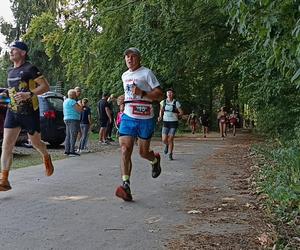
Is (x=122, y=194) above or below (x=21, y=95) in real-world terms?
below

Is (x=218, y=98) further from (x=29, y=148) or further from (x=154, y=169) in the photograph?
(x=154, y=169)

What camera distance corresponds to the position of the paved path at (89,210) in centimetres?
479

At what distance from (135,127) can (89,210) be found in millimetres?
1398

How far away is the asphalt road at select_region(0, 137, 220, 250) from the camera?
15.7 feet

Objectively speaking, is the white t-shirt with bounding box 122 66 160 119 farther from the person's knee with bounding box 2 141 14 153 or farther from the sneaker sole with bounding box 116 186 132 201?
the person's knee with bounding box 2 141 14 153

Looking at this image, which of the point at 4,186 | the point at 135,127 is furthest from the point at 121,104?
the point at 4,186

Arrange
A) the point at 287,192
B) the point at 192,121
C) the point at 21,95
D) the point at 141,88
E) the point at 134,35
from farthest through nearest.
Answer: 1. the point at 192,121
2. the point at 134,35
3. the point at 141,88
4. the point at 21,95
5. the point at 287,192

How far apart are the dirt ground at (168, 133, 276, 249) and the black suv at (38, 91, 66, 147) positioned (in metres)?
7.10

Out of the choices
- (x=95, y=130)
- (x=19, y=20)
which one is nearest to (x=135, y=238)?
(x=95, y=130)

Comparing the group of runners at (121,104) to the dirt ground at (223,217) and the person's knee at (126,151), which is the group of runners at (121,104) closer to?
the person's knee at (126,151)

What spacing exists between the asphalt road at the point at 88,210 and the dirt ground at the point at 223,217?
0.17m

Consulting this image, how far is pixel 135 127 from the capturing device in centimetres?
691

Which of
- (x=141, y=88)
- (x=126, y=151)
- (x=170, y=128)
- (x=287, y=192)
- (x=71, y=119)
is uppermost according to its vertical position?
(x=141, y=88)

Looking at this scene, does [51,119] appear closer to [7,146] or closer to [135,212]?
[7,146]
